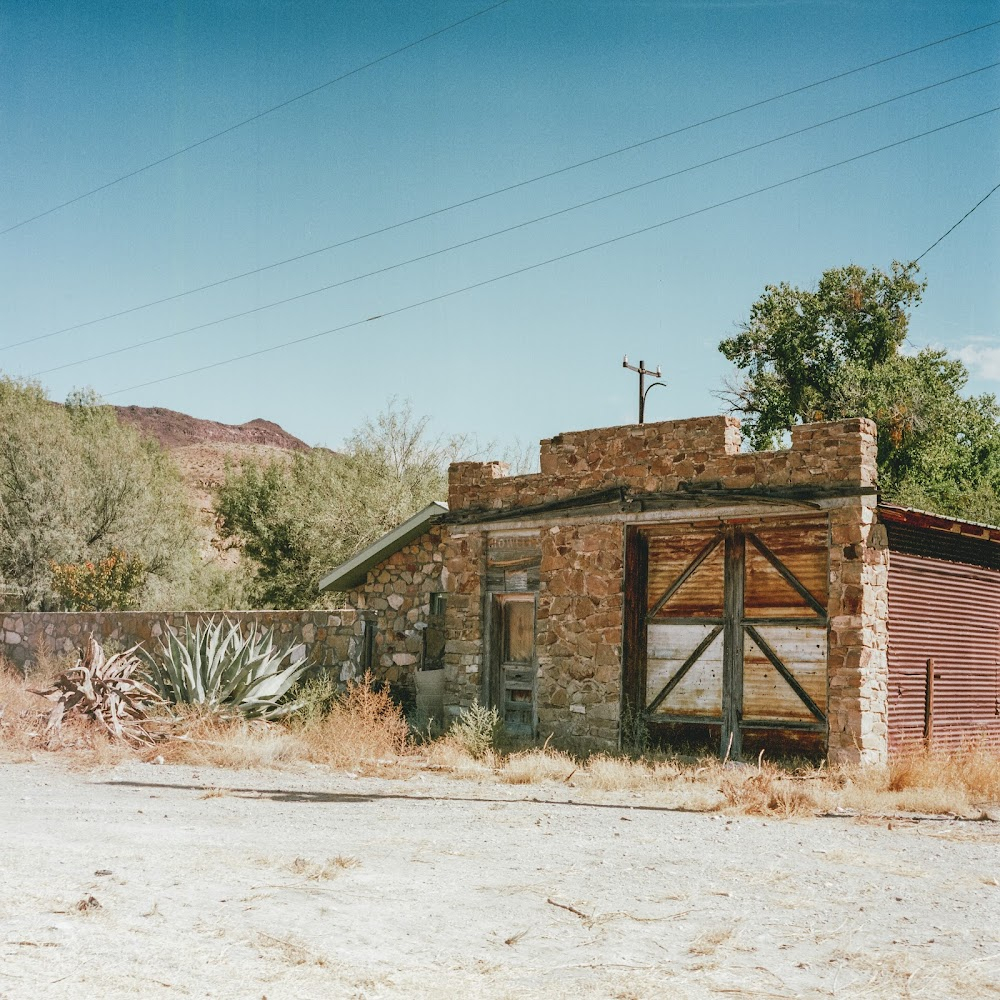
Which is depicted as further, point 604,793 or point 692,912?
point 604,793

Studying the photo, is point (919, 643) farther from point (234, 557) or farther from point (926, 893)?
point (234, 557)

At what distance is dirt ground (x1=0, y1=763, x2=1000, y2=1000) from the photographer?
4992 mm

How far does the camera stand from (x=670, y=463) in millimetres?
13922

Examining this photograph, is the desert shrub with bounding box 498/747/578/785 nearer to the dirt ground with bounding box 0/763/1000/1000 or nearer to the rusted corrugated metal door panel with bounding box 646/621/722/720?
the rusted corrugated metal door panel with bounding box 646/621/722/720

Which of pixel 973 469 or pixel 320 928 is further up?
pixel 973 469

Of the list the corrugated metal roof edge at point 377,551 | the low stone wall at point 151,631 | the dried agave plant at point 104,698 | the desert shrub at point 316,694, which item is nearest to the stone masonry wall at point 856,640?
the corrugated metal roof edge at point 377,551

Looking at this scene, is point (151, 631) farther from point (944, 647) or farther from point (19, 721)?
point (944, 647)

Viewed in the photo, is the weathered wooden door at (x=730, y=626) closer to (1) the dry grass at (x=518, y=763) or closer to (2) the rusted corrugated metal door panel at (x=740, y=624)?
(2) the rusted corrugated metal door panel at (x=740, y=624)

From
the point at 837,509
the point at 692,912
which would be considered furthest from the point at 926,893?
the point at 837,509

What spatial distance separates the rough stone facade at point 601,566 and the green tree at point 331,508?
1086 centimetres

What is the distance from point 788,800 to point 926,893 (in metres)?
3.26

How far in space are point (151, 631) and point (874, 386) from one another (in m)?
21.1

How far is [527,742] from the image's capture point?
48.4 ft

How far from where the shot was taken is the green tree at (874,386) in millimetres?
29281
